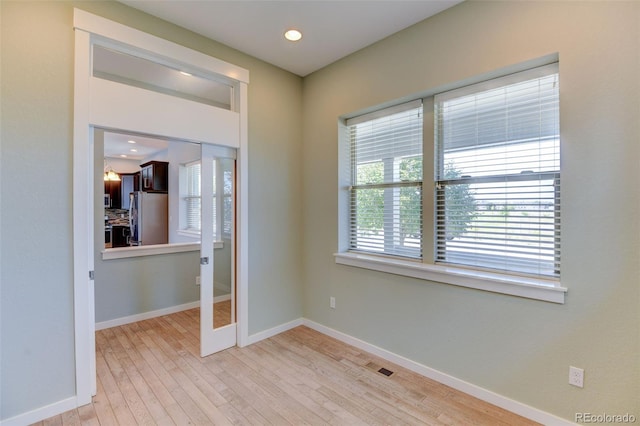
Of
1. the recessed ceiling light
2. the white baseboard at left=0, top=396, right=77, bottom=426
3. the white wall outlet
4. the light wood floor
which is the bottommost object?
the light wood floor

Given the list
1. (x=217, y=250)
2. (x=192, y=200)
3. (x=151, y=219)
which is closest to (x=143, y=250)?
(x=192, y=200)

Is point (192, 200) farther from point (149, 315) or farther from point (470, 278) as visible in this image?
point (470, 278)

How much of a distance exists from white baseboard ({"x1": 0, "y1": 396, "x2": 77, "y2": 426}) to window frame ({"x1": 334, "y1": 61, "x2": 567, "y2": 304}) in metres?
2.46

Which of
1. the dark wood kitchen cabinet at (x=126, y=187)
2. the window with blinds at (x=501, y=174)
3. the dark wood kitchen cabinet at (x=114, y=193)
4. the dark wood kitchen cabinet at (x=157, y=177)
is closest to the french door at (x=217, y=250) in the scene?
the window with blinds at (x=501, y=174)

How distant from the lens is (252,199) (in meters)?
3.19

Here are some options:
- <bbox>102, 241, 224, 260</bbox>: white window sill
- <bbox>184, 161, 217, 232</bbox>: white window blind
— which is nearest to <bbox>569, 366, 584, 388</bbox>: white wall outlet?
<bbox>102, 241, 224, 260</bbox>: white window sill

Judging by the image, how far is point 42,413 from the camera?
200 cm

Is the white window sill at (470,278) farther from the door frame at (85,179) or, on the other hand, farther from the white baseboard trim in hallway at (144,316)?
the white baseboard trim in hallway at (144,316)

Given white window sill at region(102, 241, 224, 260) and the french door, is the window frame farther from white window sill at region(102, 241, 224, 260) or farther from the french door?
white window sill at region(102, 241, 224, 260)

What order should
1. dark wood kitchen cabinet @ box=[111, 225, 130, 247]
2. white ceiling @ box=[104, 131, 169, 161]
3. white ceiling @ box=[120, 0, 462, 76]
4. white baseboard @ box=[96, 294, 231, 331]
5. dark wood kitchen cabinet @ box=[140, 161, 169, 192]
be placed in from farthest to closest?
dark wood kitchen cabinet @ box=[111, 225, 130, 247] < white ceiling @ box=[104, 131, 169, 161] < dark wood kitchen cabinet @ box=[140, 161, 169, 192] < white baseboard @ box=[96, 294, 231, 331] < white ceiling @ box=[120, 0, 462, 76]

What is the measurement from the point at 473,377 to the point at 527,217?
1.28 metres

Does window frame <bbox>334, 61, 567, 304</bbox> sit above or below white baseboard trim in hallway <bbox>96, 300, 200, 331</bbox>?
above

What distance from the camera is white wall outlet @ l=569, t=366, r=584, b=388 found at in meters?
1.83

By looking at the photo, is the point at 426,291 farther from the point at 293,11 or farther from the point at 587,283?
the point at 293,11
